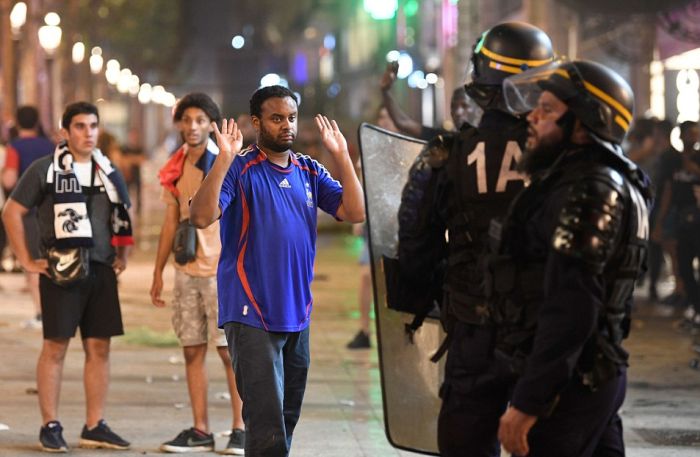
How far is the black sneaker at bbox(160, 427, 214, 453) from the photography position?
302 inches

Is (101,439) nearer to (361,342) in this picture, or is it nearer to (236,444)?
(236,444)

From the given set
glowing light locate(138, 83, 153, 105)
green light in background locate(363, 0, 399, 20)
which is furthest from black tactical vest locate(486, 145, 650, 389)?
glowing light locate(138, 83, 153, 105)

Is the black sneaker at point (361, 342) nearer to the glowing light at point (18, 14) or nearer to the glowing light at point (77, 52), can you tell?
the glowing light at point (18, 14)

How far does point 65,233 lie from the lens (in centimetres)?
775

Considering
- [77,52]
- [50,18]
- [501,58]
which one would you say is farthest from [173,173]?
[77,52]

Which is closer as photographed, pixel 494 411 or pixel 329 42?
pixel 494 411

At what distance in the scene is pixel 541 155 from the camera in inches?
164

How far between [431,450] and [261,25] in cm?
15952

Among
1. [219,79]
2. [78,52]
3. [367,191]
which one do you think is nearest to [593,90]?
[367,191]

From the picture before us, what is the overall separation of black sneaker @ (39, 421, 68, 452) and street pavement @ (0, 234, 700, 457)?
0.06 meters

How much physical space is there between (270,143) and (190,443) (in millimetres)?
2477

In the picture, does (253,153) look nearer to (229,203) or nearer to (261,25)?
(229,203)

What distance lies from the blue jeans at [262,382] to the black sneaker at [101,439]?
211 centimetres

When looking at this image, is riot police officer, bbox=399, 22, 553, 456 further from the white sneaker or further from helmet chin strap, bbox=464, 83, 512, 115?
the white sneaker
